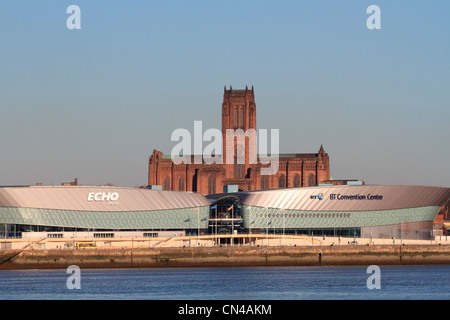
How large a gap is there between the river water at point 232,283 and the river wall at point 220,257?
12.8ft

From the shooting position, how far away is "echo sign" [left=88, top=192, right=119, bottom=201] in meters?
151

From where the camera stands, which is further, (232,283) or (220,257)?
(220,257)

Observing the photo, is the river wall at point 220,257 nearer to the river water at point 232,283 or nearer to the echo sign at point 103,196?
the river water at point 232,283

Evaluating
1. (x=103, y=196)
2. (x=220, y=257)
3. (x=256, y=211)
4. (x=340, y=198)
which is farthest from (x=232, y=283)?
(x=340, y=198)

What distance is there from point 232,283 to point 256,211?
241ft

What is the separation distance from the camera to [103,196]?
152m

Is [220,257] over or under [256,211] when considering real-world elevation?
under

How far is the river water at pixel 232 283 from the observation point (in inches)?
2975

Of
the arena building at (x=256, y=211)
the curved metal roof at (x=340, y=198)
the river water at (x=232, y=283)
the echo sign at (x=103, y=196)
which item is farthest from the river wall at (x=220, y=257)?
the curved metal roof at (x=340, y=198)

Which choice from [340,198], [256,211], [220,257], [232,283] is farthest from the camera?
[256,211]

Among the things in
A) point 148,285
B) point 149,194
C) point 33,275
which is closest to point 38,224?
point 149,194

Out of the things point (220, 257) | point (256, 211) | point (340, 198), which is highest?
point (340, 198)

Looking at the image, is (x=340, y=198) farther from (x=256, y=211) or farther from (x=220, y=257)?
(x=220, y=257)

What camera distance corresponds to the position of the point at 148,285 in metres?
86.6
